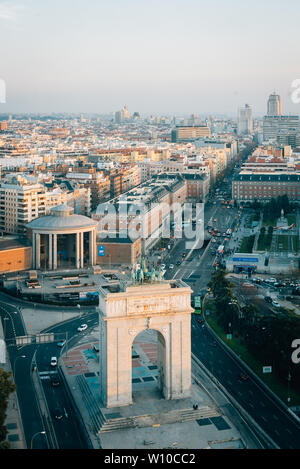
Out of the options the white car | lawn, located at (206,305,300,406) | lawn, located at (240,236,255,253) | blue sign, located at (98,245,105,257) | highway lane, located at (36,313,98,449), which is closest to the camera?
highway lane, located at (36,313,98,449)

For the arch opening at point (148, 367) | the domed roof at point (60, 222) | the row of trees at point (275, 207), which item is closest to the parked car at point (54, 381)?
the arch opening at point (148, 367)

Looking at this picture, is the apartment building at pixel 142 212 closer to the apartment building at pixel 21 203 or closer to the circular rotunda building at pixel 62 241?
the circular rotunda building at pixel 62 241

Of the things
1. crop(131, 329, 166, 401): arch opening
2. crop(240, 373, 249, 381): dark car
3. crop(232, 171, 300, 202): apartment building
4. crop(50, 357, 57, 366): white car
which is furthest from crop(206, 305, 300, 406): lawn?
crop(232, 171, 300, 202): apartment building

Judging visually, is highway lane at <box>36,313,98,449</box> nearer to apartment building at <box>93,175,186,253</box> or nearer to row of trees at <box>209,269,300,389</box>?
row of trees at <box>209,269,300,389</box>

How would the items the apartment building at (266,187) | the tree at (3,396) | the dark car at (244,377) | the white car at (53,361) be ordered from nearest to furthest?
1. the tree at (3,396)
2. the dark car at (244,377)
3. the white car at (53,361)
4. the apartment building at (266,187)
